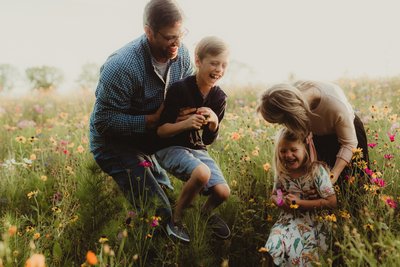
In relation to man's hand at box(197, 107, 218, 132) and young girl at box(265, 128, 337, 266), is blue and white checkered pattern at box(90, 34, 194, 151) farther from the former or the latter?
young girl at box(265, 128, 337, 266)

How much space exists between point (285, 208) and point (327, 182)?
1.07 feet

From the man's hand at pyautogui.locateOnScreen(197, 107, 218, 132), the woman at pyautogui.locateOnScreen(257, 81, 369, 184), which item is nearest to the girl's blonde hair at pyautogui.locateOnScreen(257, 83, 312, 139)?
the woman at pyautogui.locateOnScreen(257, 81, 369, 184)

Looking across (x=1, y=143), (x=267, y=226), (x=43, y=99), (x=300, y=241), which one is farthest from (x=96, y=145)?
(x=43, y=99)

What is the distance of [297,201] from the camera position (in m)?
2.79

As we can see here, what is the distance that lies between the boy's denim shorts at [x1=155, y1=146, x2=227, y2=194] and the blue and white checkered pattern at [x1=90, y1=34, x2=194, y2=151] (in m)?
0.25

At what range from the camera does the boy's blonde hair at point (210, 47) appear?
2.92 meters

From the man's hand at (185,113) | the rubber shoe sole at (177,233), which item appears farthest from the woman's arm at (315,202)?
the man's hand at (185,113)

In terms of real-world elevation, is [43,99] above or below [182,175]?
below

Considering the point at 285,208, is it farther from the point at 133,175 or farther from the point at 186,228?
the point at 133,175

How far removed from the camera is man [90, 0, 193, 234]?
290cm

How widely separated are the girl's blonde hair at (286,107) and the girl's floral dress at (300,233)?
1.21 ft

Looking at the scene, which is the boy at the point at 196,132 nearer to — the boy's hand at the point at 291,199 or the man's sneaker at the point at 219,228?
the man's sneaker at the point at 219,228

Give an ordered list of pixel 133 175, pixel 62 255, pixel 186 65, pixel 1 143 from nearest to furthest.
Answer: pixel 62 255 < pixel 133 175 < pixel 186 65 < pixel 1 143

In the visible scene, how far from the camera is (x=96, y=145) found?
339 centimetres
